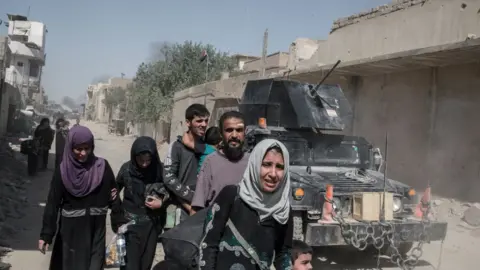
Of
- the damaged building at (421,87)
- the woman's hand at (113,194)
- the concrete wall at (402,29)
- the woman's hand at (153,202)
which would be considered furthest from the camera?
the concrete wall at (402,29)

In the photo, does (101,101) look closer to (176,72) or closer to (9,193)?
(176,72)

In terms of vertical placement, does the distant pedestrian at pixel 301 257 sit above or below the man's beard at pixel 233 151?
below

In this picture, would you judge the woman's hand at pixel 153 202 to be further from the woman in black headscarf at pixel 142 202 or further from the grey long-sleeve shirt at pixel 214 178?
the grey long-sleeve shirt at pixel 214 178

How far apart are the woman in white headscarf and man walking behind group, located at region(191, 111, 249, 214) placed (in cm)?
62

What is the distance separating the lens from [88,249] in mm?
3416

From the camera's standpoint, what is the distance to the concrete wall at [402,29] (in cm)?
1038

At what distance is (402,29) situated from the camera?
487 inches

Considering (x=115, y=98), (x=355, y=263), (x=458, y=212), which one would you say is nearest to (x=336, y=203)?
(x=355, y=263)

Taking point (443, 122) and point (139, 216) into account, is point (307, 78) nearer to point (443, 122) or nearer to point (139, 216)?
point (443, 122)

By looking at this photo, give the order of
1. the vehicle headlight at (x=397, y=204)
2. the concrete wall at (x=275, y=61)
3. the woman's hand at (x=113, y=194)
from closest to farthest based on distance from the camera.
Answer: the woman's hand at (x=113, y=194), the vehicle headlight at (x=397, y=204), the concrete wall at (x=275, y=61)

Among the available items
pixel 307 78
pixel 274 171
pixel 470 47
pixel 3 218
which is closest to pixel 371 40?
pixel 307 78

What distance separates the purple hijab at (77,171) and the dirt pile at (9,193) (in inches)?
88.8

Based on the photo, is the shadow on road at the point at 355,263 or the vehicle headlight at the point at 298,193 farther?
the shadow on road at the point at 355,263

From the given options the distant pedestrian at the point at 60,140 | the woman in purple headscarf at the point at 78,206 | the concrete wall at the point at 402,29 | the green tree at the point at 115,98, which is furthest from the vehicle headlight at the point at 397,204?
the green tree at the point at 115,98
